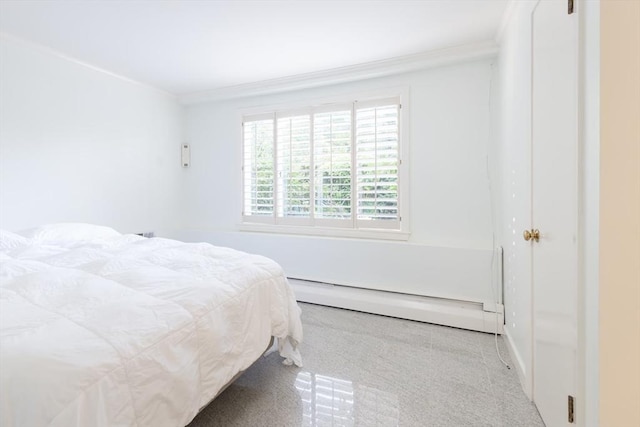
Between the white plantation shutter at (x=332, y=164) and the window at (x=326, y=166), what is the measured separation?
0.04ft

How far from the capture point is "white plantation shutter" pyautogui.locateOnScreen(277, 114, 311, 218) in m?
3.46

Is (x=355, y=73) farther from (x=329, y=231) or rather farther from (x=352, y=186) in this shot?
(x=329, y=231)

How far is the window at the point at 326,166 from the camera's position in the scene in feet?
10.1

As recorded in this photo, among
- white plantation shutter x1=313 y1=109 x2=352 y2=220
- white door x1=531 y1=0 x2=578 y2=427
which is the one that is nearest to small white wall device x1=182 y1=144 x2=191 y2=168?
white plantation shutter x1=313 y1=109 x2=352 y2=220

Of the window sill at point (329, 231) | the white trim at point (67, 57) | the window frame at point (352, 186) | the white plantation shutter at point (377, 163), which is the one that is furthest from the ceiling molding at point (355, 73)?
the window sill at point (329, 231)

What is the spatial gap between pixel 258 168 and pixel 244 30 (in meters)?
1.64

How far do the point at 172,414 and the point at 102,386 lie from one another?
0.32 meters

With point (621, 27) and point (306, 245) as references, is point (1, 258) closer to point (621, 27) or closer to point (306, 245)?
point (306, 245)

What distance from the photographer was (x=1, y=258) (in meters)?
1.83

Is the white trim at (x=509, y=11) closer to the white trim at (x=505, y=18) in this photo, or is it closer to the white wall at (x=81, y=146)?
the white trim at (x=505, y=18)

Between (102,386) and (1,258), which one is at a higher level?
(1,258)

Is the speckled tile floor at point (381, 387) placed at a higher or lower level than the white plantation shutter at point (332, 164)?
lower

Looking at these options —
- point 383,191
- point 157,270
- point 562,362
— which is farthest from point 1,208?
point 562,362

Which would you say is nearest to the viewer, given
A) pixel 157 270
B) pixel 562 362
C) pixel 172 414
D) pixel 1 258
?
pixel 172 414
